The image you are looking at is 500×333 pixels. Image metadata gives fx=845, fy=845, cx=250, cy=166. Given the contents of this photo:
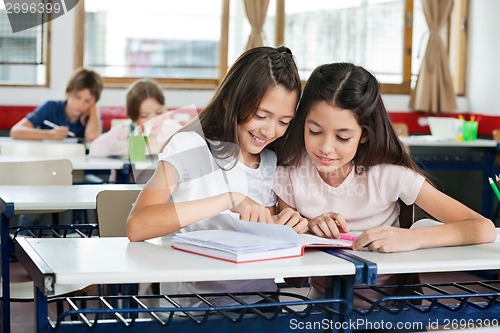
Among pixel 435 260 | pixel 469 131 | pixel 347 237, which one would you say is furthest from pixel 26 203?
pixel 469 131

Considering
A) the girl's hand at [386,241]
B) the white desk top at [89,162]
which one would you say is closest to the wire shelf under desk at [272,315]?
the girl's hand at [386,241]

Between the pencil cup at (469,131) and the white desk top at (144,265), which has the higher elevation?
the pencil cup at (469,131)

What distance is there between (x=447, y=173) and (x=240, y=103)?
194 inches

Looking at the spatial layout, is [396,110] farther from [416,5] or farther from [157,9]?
[157,9]

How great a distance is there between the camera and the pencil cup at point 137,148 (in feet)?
12.9

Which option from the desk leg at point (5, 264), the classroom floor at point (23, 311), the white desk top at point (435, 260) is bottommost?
the classroom floor at point (23, 311)

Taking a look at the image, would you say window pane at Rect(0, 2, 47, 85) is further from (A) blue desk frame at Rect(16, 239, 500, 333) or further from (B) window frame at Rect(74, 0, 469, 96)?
(A) blue desk frame at Rect(16, 239, 500, 333)

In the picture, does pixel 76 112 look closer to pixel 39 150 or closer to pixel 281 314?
pixel 39 150

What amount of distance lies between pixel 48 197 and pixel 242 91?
1.05 m

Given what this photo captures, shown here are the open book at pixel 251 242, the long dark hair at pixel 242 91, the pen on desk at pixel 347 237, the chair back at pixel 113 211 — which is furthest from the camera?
the chair back at pixel 113 211

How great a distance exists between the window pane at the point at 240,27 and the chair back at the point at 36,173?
10.6ft

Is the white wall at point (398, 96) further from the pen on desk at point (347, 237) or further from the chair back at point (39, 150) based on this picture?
the pen on desk at point (347, 237)

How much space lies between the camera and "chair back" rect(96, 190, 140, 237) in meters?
2.43

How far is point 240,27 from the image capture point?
6.57 metres
